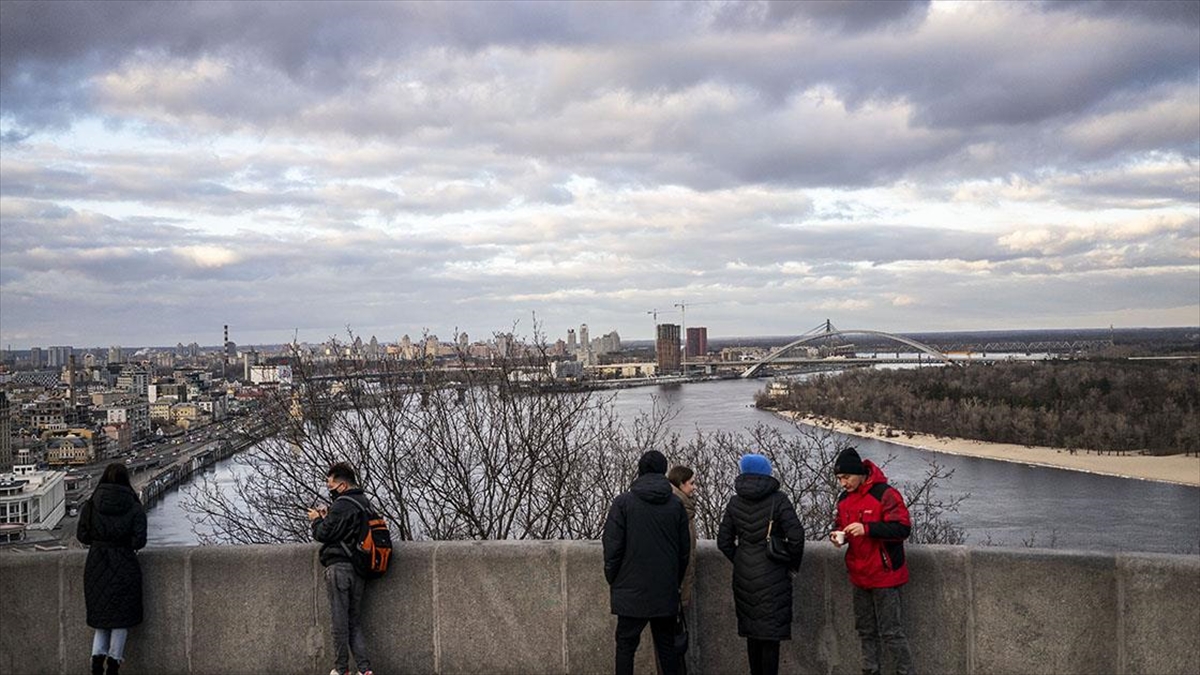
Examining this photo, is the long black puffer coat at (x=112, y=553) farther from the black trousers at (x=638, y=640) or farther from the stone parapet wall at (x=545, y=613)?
the black trousers at (x=638, y=640)

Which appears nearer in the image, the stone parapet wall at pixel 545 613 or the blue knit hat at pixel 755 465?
the blue knit hat at pixel 755 465

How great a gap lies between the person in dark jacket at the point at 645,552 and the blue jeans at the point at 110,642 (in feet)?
7.66

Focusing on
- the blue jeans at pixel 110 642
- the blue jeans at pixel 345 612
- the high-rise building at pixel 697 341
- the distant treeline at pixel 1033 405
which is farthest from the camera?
the high-rise building at pixel 697 341

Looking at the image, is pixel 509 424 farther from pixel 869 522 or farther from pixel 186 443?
pixel 186 443

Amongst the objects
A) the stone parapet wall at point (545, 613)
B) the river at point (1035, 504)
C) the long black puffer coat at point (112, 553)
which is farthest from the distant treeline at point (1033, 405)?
the long black puffer coat at point (112, 553)

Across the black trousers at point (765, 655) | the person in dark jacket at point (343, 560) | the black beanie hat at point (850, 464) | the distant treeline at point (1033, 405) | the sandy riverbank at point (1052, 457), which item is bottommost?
the sandy riverbank at point (1052, 457)

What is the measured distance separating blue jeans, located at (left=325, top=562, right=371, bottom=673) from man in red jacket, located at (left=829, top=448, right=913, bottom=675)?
6.88ft

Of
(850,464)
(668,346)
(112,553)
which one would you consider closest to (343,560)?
(112,553)

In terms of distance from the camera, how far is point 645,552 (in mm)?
4172

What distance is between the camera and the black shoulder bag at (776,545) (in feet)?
13.5

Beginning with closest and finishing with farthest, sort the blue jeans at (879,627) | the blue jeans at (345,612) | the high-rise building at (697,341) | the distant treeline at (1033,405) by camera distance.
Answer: the blue jeans at (879,627), the blue jeans at (345,612), the distant treeline at (1033,405), the high-rise building at (697,341)

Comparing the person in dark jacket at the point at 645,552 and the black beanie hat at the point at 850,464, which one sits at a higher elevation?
the black beanie hat at the point at 850,464

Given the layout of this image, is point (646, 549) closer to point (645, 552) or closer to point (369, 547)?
point (645, 552)

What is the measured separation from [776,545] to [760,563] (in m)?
0.12
